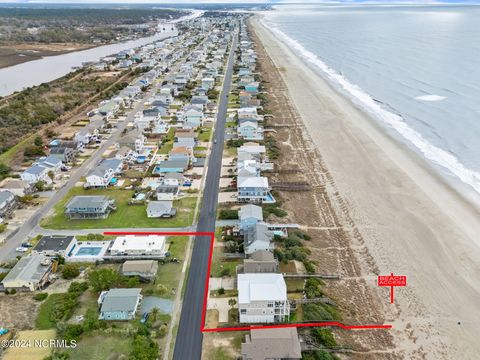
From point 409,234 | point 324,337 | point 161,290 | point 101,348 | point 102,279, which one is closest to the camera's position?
point 101,348

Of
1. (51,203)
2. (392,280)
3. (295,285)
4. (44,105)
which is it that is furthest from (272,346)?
(44,105)

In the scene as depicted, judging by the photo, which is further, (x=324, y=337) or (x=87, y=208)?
(x=87, y=208)

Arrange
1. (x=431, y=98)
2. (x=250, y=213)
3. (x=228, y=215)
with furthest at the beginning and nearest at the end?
(x=431, y=98)
(x=228, y=215)
(x=250, y=213)

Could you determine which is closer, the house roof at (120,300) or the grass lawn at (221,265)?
the house roof at (120,300)

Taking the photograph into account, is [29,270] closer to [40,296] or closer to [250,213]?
[40,296]

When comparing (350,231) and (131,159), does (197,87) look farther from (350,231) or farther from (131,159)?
(350,231)

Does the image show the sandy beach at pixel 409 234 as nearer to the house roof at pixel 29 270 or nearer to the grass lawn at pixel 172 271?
the grass lawn at pixel 172 271

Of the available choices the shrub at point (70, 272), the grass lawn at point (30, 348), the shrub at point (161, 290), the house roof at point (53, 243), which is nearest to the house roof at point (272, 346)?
the shrub at point (161, 290)
